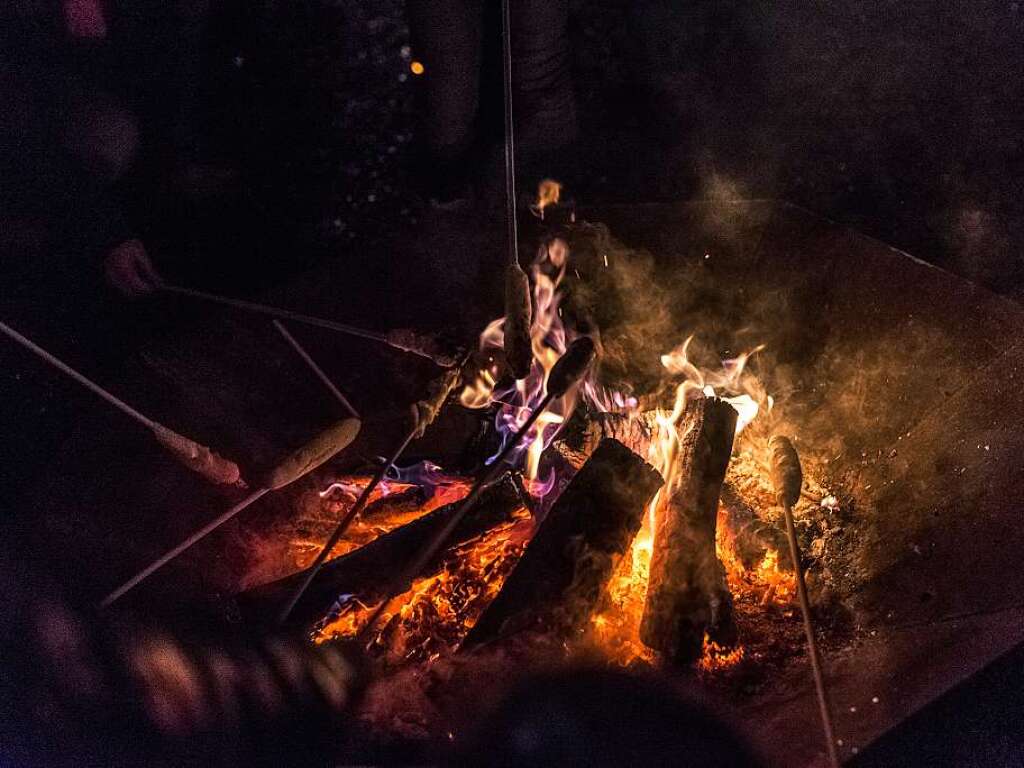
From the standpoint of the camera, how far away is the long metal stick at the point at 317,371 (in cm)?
272

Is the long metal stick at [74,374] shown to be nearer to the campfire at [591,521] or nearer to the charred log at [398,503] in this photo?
the campfire at [591,521]

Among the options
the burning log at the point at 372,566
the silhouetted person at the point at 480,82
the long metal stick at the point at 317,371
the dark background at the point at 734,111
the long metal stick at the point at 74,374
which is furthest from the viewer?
the dark background at the point at 734,111

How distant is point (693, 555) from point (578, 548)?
14.2 inches

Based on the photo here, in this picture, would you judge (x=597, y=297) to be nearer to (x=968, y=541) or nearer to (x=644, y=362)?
(x=644, y=362)

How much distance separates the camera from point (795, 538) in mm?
2059

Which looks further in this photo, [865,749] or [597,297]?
[597,297]

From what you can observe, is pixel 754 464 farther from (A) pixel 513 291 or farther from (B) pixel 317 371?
(B) pixel 317 371

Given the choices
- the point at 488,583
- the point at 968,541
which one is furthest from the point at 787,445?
the point at 488,583

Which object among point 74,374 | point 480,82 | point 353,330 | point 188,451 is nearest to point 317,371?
point 353,330

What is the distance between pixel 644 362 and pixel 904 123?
2.55 m

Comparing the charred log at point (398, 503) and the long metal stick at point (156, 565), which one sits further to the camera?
the charred log at point (398, 503)

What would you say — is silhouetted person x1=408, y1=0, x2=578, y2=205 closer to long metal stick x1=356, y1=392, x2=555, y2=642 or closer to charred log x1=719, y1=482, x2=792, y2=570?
long metal stick x1=356, y1=392, x2=555, y2=642

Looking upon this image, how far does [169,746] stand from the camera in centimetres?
194

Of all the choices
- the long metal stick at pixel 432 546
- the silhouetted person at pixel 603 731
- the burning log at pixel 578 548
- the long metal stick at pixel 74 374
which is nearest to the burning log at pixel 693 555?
the burning log at pixel 578 548
